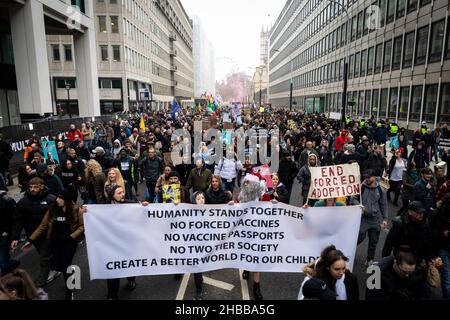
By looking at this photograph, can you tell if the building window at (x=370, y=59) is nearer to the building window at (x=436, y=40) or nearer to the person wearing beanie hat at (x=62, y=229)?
the building window at (x=436, y=40)

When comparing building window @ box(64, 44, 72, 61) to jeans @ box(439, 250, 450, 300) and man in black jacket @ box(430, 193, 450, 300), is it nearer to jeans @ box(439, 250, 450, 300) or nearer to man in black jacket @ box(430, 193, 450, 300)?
man in black jacket @ box(430, 193, 450, 300)

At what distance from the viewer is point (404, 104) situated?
89.0ft

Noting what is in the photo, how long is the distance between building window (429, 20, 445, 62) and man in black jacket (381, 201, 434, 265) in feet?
72.0

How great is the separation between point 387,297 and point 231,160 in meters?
5.73

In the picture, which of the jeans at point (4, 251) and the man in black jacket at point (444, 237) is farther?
the jeans at point (4, 251)

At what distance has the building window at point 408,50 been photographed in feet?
85.3

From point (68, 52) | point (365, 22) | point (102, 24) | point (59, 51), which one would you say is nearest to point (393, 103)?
point (365, 22)

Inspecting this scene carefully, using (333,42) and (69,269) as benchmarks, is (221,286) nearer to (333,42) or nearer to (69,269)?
(69,269)

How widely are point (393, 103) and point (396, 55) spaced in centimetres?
406

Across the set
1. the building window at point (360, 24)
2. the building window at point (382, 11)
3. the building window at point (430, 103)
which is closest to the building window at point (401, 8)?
the building window at point (382, 11)

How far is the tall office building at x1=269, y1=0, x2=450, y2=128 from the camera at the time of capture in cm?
2245

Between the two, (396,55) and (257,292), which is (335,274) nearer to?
(257,292)

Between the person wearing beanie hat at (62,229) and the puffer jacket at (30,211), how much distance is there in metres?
0.33
